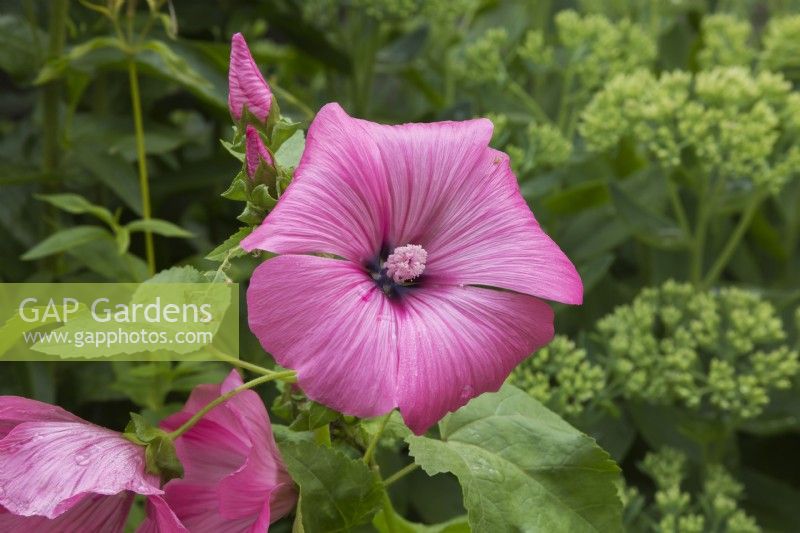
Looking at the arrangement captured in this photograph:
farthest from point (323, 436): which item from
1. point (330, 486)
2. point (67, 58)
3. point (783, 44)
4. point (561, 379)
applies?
point (783, 44)

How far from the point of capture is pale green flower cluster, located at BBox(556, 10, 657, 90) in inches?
31.4

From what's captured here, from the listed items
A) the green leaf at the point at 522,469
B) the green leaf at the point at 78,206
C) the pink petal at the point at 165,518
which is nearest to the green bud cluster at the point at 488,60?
the green leaf at the point at 78,206

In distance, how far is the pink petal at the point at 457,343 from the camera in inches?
11.7


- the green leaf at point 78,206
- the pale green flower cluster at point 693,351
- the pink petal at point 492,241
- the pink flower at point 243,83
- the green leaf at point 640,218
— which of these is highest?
the pink flower at point 243,83

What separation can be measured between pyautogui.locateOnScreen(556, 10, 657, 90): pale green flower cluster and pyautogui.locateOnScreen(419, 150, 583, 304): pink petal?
47 centimetres

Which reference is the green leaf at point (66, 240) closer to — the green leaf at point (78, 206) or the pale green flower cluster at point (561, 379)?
the green leaf at point (78, 206)

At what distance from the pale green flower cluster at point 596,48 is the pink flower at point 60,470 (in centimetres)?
57

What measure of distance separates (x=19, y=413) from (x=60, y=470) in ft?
0.12

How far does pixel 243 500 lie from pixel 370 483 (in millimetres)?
47

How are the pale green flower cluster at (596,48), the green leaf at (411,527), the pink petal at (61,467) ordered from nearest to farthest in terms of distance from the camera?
the pink petal at (61,467) < the green leaf at (411,527) < the pale green flower cluster at (596,48)

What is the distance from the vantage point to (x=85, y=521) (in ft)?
1.10

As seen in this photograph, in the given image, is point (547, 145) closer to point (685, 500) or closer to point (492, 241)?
point (685, 500)

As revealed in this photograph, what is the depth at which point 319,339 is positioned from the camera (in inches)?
11.6

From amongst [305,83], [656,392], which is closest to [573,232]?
[656,392]
